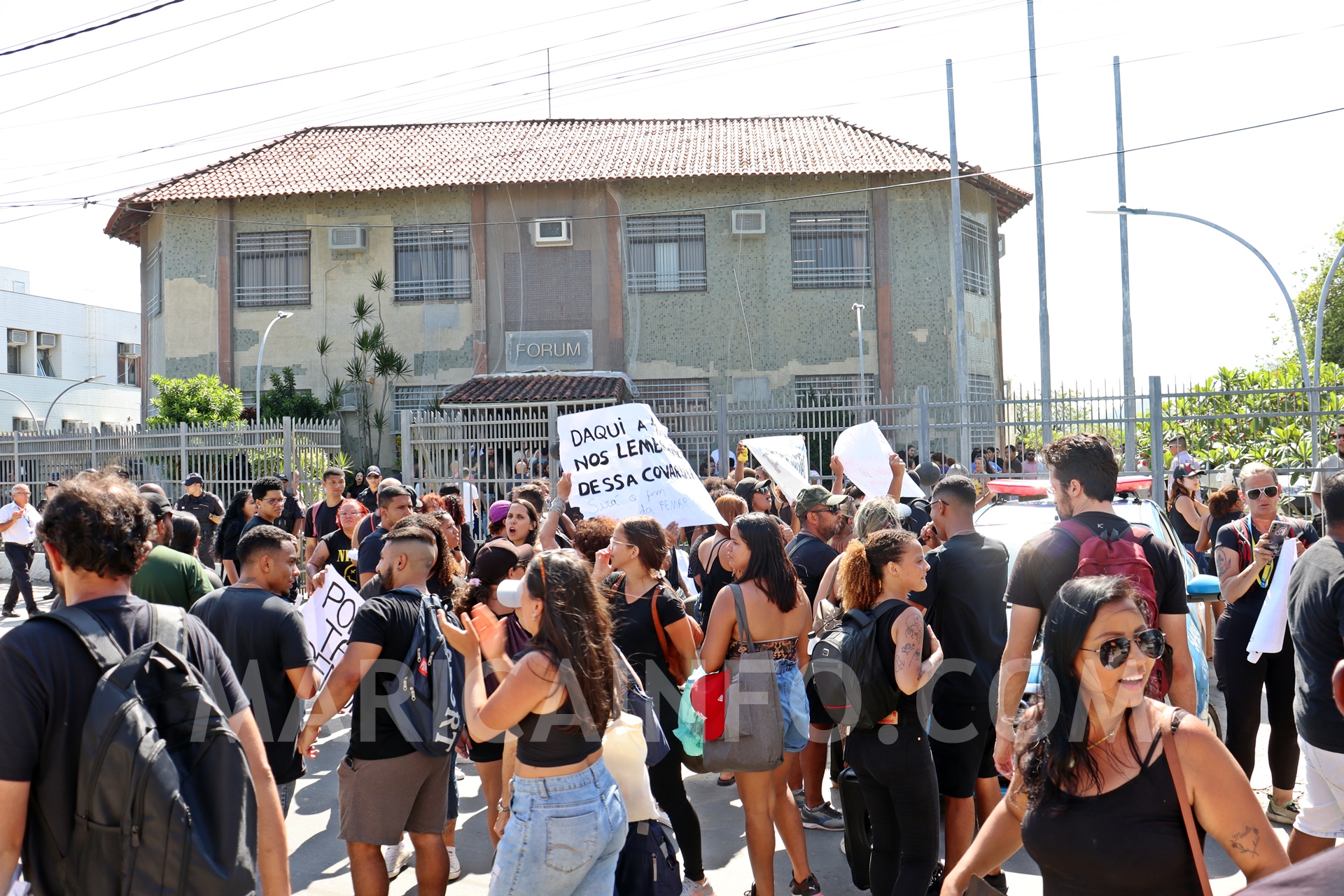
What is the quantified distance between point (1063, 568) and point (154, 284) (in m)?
31.7

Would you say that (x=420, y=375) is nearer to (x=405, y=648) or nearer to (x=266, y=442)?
(x=266, y=442)

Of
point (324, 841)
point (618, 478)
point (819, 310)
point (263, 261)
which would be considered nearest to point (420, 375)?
point (263, 261)

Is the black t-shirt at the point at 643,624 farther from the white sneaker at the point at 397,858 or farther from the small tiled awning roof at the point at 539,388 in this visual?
the small tiled awning roof at the point at 539,388

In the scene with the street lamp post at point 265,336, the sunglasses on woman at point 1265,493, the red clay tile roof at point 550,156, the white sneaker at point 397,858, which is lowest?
the white sneaker at point 397,858

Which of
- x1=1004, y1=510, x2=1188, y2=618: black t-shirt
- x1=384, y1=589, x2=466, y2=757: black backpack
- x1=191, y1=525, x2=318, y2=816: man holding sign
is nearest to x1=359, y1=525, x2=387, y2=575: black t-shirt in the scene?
x1=191, y1=525, x2=318, y2=816: man holding sign

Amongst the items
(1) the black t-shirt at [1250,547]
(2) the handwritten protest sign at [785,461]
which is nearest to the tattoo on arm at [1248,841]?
(1) the black t-shirt at [1250,547]

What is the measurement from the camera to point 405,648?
4.69m

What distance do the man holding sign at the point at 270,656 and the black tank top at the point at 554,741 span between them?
1.83m

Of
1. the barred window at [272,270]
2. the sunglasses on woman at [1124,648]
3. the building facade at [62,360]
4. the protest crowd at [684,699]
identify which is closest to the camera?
the protest crowd at [684,699]

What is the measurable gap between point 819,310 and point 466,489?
1616 centimetres

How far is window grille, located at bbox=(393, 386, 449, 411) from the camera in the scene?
28641 millimetres

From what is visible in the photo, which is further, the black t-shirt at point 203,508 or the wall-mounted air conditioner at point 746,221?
the wall-mounted air conditioner at point 746,221

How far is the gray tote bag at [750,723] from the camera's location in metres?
4.81

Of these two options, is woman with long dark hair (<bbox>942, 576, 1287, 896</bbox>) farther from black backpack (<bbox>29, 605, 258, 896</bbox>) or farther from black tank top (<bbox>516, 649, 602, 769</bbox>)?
black backpack (<bbox>29, 605, 258, 896</bbox>)
